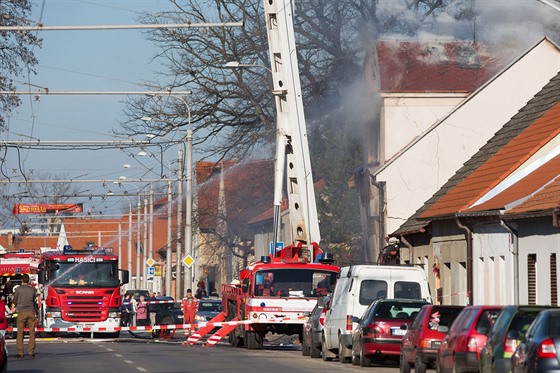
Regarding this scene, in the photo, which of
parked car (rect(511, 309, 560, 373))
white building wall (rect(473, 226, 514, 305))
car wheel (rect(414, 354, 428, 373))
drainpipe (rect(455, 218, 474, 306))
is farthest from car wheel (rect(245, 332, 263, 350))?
parked car (rect(511, 309, 560, 373))

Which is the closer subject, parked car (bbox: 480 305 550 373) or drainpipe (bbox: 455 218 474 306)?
parked car (bbox: 480 305 550 373)

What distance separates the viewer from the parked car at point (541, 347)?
16.5 m

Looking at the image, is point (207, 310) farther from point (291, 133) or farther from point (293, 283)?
point (293, 283)

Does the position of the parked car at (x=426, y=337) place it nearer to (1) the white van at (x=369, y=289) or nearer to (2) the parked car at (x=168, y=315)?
(1) the white van at (x=369, y=289)

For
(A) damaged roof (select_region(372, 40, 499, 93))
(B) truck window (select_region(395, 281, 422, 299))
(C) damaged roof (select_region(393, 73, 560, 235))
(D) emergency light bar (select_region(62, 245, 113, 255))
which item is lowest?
(B) truck window (select_region(395, 281, 422, 299))

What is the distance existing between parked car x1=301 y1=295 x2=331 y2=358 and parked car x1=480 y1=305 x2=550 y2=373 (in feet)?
44.6

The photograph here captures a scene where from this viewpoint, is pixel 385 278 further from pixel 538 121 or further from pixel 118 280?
pixel 118 280

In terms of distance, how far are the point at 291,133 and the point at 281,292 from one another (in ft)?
17.8

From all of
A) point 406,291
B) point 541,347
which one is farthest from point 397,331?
point 541,347

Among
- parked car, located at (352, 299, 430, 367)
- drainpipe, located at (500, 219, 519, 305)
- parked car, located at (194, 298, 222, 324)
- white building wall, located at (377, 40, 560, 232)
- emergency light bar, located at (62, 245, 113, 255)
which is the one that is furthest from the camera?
parked car, located at (194, 298, 222, 324)

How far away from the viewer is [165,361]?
96.9 ft

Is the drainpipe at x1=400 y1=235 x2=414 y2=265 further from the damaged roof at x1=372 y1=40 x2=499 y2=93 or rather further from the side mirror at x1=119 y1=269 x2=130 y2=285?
the side mirror at x1=119 y1=269 x2=130 y2=285

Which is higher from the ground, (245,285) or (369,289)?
(245,285)

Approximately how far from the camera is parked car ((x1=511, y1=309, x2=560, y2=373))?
16516 mm
